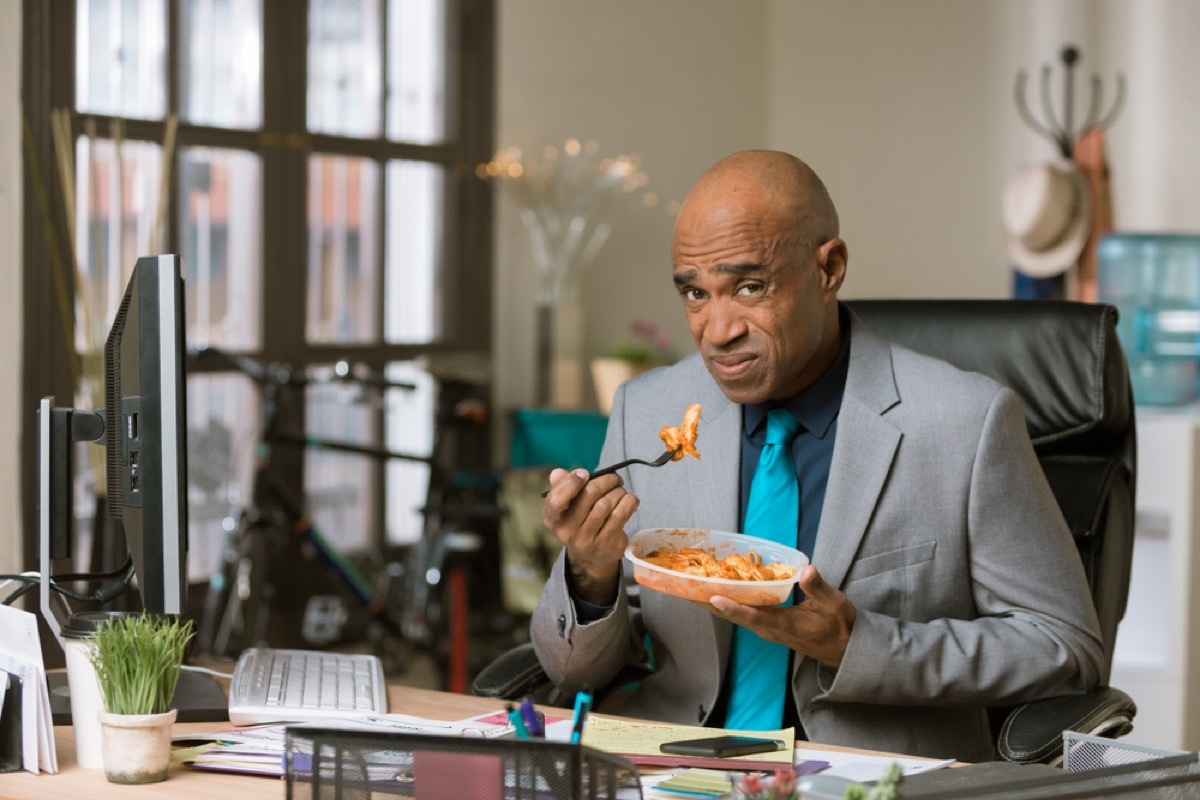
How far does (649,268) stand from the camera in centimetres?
552

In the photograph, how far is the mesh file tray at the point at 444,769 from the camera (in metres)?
1.02

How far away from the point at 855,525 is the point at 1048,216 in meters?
3.18

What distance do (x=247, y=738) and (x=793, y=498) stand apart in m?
0.75

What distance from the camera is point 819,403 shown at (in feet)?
6.20

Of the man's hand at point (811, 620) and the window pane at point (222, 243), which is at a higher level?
the window pane at point (222, 243)

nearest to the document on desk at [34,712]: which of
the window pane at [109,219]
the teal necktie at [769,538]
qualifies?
the teal necktie at [769,538]

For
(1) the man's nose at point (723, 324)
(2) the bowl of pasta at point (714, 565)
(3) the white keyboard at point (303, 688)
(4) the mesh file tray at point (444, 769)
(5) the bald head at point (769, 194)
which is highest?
(5) the bald head at point (769, 194)

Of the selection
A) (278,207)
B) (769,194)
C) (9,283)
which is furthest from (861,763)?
(278,207)

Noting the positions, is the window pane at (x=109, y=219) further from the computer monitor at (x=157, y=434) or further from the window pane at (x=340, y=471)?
the computer monitor at (x=157, y=434)

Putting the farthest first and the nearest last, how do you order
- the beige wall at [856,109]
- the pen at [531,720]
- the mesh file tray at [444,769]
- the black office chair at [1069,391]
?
the beige wall at [856,109]
the black office chair at [1069,391]
the pen at [531,720]
the mesh file tray at [444,769]

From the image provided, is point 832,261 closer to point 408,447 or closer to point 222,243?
point 222,243

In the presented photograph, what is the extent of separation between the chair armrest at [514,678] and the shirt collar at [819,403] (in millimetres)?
425

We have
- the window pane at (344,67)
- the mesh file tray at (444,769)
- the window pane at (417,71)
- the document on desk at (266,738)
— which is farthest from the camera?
the window pane at (417,71)

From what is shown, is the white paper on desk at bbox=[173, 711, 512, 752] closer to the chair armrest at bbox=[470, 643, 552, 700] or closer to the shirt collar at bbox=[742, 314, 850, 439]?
the chair armrest at bbox=[470, 643, 552, 700]
